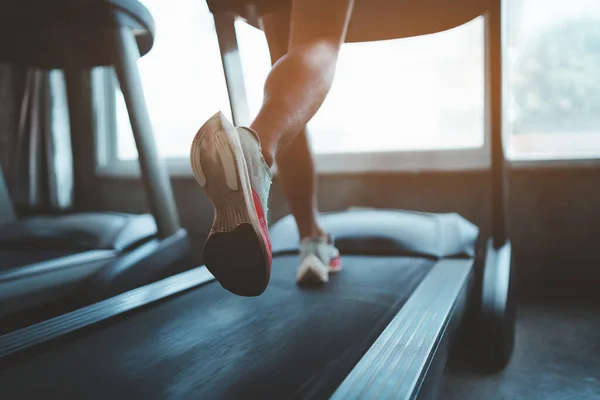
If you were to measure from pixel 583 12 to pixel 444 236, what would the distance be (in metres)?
1.04

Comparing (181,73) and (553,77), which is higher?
(181,73)

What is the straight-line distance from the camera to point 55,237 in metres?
1.84

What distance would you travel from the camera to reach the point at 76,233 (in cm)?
184

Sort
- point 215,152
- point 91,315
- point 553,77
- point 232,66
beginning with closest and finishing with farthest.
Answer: point 215,152 → point 91,315 → point 232,66 → point 553,77

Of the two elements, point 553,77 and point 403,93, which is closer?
point 553,77

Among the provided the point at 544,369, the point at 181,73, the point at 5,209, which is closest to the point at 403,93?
the point at 181,73

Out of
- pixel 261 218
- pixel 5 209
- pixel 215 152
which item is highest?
pixel 215 152

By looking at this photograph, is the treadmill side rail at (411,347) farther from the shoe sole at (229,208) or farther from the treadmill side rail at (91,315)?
the treadmill side rail at (91,315)

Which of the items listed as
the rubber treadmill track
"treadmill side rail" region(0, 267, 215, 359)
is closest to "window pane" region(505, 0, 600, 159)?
the rubber treadmill track

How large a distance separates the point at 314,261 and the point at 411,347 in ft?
1.51

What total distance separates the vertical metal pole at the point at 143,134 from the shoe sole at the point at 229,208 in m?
1.10

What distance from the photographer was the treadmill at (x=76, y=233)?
1319 millimetres

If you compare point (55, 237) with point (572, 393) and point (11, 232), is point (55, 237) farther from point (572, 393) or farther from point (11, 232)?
point (572, 393)

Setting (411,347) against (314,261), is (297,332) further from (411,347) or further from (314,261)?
(314,261)
